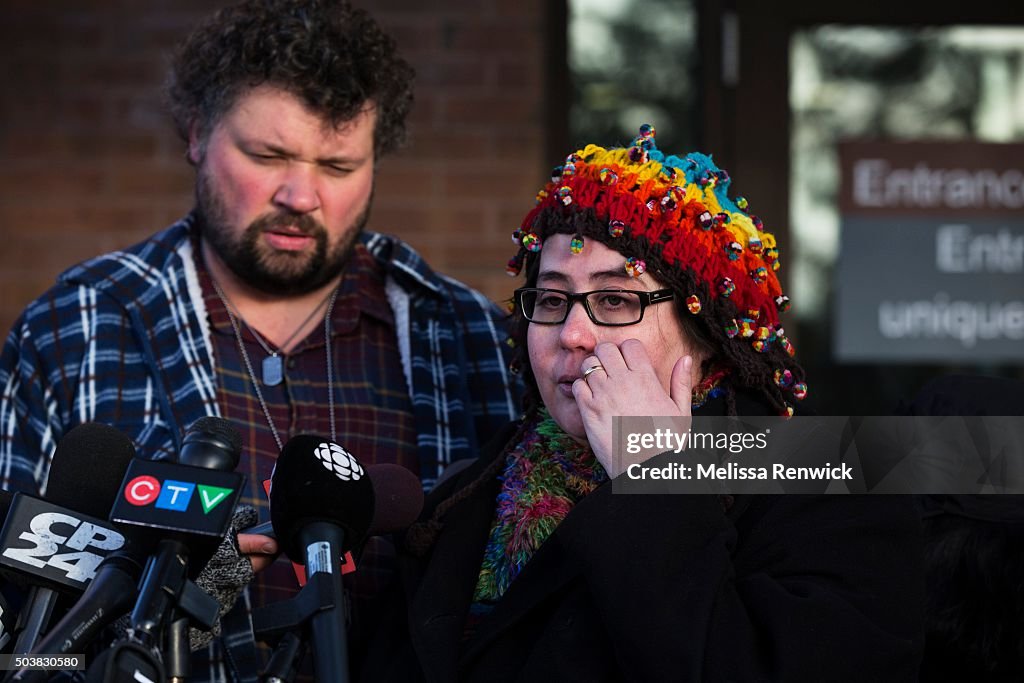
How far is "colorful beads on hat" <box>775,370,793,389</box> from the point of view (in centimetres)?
242

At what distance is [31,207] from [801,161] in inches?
108

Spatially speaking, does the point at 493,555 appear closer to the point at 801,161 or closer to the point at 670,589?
the point at 670,589

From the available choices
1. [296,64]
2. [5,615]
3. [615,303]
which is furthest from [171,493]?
[296,64]

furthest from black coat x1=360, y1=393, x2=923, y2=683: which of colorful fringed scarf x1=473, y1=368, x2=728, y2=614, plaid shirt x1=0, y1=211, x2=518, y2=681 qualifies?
plaid shirt x1=0, y1=211, x2=518, y2=681

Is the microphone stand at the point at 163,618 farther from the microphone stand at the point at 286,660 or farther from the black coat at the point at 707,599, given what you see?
the black coat at the point at 707,599

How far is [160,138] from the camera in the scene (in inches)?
188

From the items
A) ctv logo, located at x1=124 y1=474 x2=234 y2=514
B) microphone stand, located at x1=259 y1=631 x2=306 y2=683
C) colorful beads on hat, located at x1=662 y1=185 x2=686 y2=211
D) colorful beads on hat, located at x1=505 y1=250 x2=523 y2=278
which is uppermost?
colorful beads on hat, located at x1=662 y1=185 x2=686 y2=211

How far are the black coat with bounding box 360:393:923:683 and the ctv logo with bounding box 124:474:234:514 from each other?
2.01ft

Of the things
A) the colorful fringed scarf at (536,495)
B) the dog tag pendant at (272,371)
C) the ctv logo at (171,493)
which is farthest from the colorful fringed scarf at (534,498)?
the dog tag pendant at (272,371)

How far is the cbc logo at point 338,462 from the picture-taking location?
188cm

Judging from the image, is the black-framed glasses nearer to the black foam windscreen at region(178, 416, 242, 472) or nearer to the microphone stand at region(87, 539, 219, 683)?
the black foam windscreen at region(178, 416, 242, 472)

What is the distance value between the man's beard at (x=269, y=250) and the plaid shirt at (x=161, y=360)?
0.45ft

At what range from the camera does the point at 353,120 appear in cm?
317

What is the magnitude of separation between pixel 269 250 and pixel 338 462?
1.30 metres
